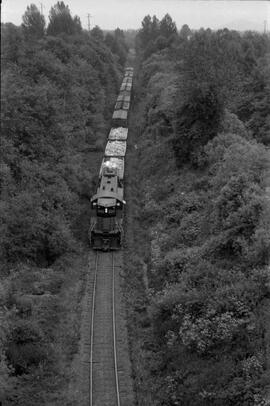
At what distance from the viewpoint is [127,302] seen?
77.6ft

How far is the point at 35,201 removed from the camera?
27.7 m

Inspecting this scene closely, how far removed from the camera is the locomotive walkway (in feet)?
56.9

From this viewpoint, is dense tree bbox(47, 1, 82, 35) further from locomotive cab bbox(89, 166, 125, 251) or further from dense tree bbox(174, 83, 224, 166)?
locomotive cab bbox(89, 166, 125, 251)

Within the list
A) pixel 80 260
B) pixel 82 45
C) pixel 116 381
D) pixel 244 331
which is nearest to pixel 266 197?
pixel 244 331

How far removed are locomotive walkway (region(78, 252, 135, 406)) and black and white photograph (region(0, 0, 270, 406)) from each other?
0.07 metres

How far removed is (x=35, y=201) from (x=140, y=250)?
754cm

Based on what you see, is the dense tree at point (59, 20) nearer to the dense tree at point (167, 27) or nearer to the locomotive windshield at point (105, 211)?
the dense tree at point (167, 27)

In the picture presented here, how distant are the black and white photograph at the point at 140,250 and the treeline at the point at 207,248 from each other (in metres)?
0.08

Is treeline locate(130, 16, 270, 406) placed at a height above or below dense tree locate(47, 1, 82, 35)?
below

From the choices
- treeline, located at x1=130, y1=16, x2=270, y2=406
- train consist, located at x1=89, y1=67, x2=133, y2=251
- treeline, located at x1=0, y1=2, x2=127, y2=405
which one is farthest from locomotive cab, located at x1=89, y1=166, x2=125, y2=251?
treeline, located at x1=130, y1=16, x2=270, y2=406

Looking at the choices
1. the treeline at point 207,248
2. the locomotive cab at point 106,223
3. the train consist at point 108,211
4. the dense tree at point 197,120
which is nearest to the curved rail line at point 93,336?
the treeline at point 207,248

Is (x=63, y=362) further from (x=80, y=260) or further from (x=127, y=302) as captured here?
(x=80, y=260)

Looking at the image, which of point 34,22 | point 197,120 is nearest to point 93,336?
point 197,120

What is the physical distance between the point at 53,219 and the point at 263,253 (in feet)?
47.9
